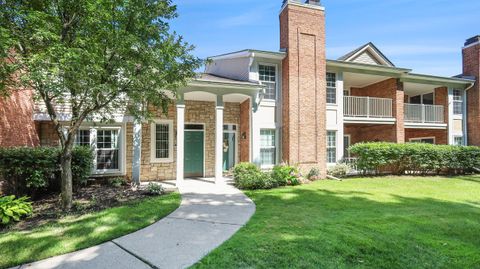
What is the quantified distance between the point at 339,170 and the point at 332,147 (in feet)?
4.54

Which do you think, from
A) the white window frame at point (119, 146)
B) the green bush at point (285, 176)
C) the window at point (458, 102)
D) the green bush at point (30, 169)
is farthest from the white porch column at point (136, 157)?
the window at point (458, 102)

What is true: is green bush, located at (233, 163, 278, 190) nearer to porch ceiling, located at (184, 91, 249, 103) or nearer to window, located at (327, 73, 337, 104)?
porch ceiling, located at (184, 91, 249, 103)

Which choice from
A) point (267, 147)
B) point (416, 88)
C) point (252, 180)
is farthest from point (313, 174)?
point (416, 88)

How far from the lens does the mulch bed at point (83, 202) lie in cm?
589

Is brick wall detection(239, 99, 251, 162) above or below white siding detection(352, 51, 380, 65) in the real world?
below

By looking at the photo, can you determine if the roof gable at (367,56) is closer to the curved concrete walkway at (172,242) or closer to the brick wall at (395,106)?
the brick wall at (395,106)

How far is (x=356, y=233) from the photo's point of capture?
4.88 metres

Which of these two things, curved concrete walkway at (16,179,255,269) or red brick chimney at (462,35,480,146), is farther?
red brick chimney at (462,35,480,146)

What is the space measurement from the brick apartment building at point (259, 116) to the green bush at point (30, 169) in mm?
1415

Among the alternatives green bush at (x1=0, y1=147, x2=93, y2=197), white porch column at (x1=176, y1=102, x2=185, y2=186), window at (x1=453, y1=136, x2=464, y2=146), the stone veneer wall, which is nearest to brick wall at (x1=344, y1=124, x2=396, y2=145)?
window at (x1=453, y1=136, x2=464, y2=146)

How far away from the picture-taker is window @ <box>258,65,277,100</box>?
1276cm

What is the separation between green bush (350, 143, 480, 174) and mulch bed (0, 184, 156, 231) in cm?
1014

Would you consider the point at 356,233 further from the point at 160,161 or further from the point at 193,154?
the point at 160,161

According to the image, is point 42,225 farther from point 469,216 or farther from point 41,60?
point 469,216
